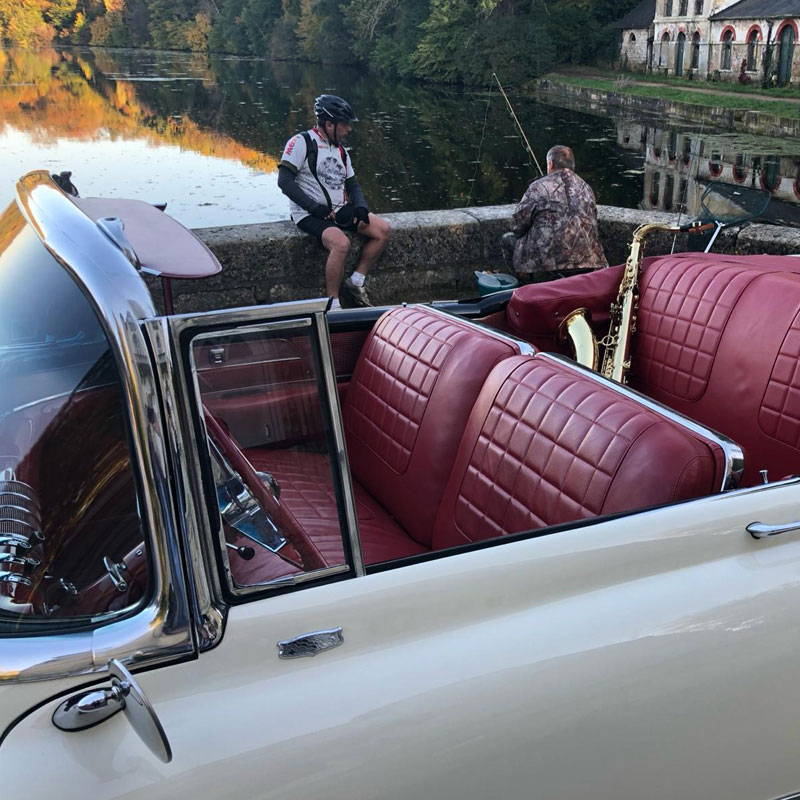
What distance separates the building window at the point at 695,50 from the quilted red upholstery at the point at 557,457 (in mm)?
43698

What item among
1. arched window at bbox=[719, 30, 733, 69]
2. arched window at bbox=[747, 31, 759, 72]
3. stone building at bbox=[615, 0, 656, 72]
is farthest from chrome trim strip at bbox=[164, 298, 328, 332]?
stone building at bbox=[615, 0, 656, 72]

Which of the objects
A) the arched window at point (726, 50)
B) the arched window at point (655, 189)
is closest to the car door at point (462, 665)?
the arched window at point (655, 189)

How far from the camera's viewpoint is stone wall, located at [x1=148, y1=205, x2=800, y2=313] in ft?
18.0

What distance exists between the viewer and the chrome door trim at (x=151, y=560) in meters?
1.22

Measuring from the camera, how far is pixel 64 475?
53.7 inches

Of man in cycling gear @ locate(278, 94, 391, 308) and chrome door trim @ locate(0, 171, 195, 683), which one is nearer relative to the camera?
chrome door trim @ locate(0, 171, 195, 683)

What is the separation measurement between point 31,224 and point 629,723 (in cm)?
137

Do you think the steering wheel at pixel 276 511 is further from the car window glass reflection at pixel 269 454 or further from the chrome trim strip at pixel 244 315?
the chrome trim strip at pixel 244 315

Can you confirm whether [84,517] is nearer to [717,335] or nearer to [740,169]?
[717,335]

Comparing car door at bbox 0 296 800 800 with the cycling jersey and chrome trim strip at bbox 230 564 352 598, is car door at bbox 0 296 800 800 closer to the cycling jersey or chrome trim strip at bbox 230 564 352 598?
chrome trim strip at bbox 230 564 352 598

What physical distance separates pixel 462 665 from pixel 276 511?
1.31 ft

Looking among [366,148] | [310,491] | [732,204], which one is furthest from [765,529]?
[366,148]

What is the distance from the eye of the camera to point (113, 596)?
1.28 meters

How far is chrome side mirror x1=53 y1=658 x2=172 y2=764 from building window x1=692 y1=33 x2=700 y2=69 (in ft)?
147
